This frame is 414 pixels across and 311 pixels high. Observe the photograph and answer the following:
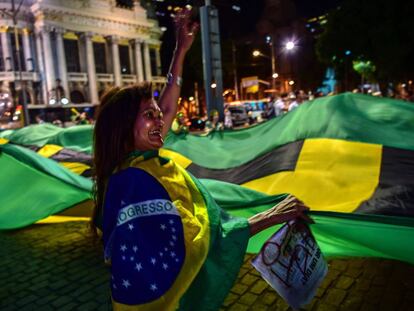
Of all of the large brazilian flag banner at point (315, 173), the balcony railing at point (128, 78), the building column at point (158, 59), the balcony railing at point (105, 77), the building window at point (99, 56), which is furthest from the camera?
the building column at point (158, 59)

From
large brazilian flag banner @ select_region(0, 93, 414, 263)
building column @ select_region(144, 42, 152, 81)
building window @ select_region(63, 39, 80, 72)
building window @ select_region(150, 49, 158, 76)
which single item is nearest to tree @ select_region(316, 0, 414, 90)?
large brazilian flag banner @ select_region(0, 93, 414, 263)

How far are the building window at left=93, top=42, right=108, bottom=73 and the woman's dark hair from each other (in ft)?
174

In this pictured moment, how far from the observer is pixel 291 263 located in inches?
79.2

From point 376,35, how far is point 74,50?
38.2 metres

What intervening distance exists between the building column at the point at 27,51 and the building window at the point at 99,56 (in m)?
9.32

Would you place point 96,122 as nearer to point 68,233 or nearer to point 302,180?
point 302,180

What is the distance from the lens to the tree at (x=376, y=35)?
70.9ft

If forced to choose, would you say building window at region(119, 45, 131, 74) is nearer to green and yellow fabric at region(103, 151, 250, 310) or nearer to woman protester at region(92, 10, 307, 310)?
woman protester at region(92, 10, 307, 310)

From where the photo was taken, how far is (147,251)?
1.61m

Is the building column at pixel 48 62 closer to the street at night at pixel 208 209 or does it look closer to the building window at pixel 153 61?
the building window at pixel 153 61

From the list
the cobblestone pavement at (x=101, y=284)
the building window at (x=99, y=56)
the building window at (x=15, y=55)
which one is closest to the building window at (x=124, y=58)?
the building window at (x=99, y=56)

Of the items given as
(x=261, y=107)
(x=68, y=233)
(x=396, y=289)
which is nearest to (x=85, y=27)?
(x=261, y=107)

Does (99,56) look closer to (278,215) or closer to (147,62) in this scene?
(147,62)

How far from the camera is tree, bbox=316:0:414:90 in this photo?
851 inches
